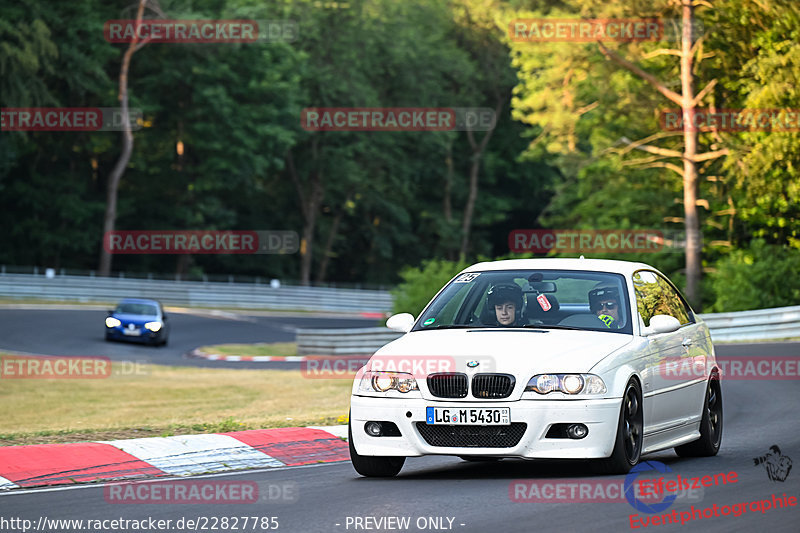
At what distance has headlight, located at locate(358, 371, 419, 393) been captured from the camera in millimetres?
9233

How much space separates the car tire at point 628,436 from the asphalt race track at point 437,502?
103 mm

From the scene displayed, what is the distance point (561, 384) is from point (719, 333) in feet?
72.0

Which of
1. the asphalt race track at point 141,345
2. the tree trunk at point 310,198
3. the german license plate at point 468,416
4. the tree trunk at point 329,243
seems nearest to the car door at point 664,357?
the german license plate at point 468,416

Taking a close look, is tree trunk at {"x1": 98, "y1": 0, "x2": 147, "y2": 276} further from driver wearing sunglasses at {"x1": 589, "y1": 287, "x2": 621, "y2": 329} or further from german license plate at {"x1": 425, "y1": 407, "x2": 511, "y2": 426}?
german license plate at {"x1": 425, "y1": 407, "x2": 511, "y2": 426}

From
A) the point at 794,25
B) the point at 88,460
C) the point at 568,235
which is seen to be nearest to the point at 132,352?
the point at 568,235

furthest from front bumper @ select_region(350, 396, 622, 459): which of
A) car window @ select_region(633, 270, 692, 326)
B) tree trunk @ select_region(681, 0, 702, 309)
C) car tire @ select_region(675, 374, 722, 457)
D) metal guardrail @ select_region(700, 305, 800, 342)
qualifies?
tree trunk @ select_region(681, 0, 702, 309)

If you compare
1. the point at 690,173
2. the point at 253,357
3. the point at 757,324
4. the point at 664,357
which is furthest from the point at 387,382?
the point at 690,173

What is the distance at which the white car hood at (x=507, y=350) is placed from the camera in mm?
9023

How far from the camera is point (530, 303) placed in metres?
10.3

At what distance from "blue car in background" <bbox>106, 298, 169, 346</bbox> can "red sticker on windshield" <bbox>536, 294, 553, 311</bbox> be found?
2881cm

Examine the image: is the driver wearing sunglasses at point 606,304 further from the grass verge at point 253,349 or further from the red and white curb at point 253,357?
the grass verge at point 253,349

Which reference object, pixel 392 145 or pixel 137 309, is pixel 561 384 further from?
pixel 392 145

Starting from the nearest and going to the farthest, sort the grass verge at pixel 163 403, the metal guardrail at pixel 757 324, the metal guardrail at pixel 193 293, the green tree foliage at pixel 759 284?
the grass verge at pixel 163 403 < the metal guardrail at pixel 757 324 < the green tree foliage at pixel 759 284 < the metal guardrail at pixel 193 293

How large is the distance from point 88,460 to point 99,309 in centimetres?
4033
